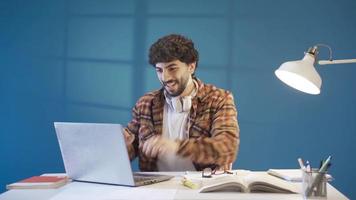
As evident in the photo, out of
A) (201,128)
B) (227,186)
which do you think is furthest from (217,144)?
(227,186)

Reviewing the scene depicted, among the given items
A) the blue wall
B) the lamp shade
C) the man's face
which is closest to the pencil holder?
the lamp shade

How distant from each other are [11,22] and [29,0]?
23 cm

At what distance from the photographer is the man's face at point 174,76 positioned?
214cm

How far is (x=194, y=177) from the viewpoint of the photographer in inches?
63.9

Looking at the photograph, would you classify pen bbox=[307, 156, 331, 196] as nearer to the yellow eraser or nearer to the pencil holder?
the pencil holder

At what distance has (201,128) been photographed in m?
2.11

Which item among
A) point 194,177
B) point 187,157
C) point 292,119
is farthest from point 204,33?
point 194,177

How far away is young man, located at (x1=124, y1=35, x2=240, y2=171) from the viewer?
1.99 meters

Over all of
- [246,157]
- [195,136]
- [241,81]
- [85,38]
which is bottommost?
[246,157]

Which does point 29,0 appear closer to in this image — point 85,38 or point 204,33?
point 85,38

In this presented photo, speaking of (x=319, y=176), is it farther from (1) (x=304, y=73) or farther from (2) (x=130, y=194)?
(2) (x=130, y=194)

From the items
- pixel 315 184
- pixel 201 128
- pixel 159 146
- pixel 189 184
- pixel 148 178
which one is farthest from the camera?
pixel 201 128

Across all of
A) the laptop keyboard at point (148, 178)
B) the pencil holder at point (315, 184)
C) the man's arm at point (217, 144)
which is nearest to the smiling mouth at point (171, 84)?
the man's arm at point (217, 144)

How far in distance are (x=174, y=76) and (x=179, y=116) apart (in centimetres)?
21
